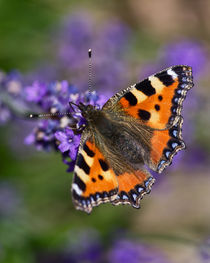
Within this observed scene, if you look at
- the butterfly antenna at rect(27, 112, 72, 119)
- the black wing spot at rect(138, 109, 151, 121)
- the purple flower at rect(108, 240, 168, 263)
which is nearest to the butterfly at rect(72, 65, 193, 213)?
the black wing spot at rect(138, 109, 151, 121)

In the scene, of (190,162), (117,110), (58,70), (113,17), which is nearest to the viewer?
(117,110)

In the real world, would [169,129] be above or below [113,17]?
below

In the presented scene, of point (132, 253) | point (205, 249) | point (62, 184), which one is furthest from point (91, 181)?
point (62, 184)

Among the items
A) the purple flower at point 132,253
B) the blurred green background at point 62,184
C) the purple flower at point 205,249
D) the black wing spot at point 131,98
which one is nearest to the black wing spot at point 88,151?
the black wing spot at point 131,98

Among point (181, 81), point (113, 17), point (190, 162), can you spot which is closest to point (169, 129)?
point (181, 81)

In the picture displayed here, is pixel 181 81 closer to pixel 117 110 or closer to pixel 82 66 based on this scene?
pixel 117 110

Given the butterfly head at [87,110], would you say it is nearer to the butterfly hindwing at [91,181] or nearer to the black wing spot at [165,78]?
the butterfly hindwing at [91,181]

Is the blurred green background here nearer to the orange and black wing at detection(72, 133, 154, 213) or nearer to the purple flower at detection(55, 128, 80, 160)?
the orange and black wing at detection(72, 133, 154, 213)

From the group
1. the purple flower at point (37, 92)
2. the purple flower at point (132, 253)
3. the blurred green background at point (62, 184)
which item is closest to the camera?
the purple flower at point (37, 92)
